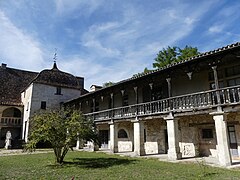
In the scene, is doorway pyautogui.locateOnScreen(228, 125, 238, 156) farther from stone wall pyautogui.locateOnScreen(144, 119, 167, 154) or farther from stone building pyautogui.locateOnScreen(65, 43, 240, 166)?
stone wall pyautogui.locateOnScreen(144, 119, 167, 154)

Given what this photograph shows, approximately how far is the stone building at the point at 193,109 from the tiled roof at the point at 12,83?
1694cm

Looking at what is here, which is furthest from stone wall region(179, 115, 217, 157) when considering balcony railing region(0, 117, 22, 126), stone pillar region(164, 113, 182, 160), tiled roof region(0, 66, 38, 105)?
tiled roof region(0, 66, 38, 105)

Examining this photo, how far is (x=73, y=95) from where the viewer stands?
1133 inches

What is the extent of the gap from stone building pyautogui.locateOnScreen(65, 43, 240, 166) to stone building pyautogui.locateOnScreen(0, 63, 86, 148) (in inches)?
457

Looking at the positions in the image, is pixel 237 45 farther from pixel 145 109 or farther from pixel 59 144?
pixel 59 144

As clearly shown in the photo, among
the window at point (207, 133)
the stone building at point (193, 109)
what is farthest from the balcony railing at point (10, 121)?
the window at point (207, 133)

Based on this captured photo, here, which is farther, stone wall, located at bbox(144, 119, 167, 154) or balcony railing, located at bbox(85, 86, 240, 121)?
stone wall, located at bbox(144, 119, 167, 154)

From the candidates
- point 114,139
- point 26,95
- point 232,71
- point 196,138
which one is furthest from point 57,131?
point 26,95

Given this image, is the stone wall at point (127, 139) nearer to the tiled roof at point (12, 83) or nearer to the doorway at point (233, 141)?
the doorway at point (233, 141)


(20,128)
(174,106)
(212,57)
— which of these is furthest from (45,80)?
(212,57)

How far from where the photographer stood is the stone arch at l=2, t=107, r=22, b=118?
2778 centimetres

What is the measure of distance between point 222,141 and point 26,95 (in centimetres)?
2478

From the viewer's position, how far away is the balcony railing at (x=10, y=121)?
25.6 m

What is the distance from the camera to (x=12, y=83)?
2994 centimetres
